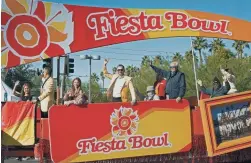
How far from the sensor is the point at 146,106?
17.7 feet

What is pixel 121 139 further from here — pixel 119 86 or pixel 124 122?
pixel 119 86

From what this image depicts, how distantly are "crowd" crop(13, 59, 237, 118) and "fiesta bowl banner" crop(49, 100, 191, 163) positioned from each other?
0.47ft

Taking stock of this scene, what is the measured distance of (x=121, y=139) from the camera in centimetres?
532

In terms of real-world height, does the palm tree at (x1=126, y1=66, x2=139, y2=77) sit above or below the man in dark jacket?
above

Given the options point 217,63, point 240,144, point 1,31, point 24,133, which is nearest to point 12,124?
point 24,133

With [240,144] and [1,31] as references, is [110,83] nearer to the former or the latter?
[1,31]

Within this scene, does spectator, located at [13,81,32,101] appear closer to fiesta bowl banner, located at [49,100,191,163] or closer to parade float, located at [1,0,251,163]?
parade float, located at [1,0,251,163]

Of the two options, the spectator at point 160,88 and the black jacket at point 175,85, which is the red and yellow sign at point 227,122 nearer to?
the black jacket at point 175,85

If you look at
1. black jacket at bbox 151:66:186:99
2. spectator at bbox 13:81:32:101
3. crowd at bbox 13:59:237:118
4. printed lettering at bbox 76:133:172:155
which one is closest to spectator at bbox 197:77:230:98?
crowd at bbox 13:59:237:118

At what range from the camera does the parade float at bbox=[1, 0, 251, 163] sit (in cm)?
516

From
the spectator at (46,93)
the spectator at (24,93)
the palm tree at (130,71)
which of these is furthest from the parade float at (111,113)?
the palm tree at (130,71)

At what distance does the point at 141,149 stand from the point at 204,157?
91 cm

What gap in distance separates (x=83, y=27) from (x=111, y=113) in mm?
1098

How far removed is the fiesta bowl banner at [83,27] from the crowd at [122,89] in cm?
37
